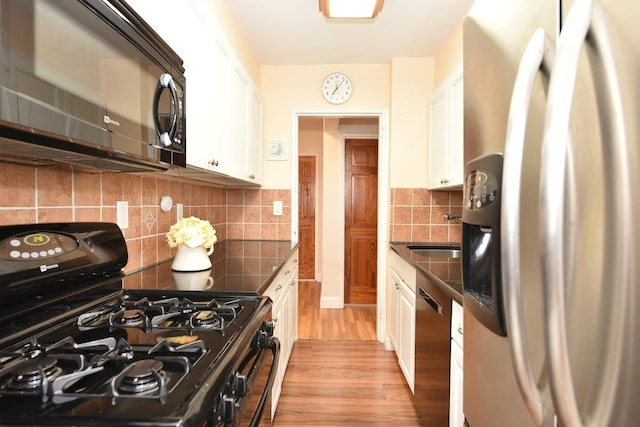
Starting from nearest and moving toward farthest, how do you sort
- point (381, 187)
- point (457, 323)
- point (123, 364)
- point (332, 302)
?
point (123, 364) → point (457, 323) → point (381, 187) → point (332, 302)

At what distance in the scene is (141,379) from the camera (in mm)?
572

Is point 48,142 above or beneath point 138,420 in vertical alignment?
above

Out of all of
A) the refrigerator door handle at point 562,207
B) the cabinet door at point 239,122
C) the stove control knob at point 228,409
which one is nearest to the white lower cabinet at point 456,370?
the refrigerator door handle at point 562,207

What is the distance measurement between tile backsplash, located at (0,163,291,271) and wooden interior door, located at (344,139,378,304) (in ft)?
4.21

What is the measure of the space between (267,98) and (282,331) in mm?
1963

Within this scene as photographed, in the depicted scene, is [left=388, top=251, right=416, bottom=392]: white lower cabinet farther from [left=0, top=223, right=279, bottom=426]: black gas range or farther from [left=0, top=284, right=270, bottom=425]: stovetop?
[left=0, top=284, right=270, bottom=425]: stovetop

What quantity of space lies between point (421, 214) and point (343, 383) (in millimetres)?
1450

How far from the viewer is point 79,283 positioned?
1.01 metres

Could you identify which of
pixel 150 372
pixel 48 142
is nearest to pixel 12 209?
pixel 48 142

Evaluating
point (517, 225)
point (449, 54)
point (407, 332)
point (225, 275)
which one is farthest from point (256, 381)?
point (449, 54)

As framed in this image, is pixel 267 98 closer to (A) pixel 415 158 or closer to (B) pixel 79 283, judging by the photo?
(A) pixel 415 158

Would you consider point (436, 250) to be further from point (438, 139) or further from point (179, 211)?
point (179, 211)

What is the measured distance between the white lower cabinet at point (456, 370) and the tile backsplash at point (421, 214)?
56.6 inches

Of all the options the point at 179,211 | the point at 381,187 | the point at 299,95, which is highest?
the point at 299,95
